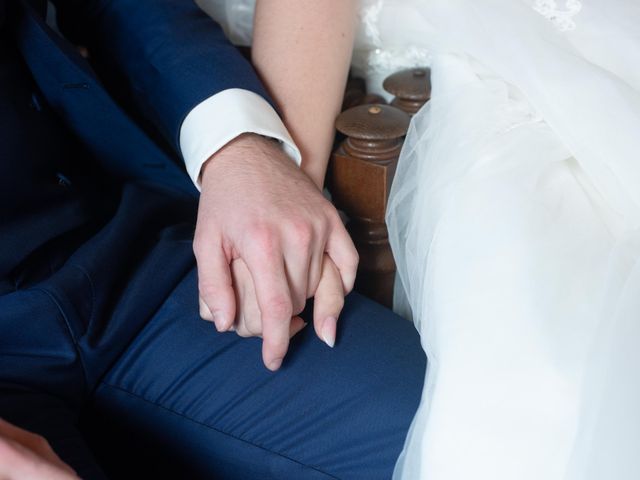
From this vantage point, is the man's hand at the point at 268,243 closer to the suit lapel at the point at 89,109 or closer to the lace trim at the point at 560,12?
the suit lapel at the point at 89,109

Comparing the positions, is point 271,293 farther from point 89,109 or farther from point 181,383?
point 89,109

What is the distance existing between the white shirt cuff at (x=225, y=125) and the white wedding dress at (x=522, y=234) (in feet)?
0.45

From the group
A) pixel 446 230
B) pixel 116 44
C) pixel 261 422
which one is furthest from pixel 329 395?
pixel 116 44

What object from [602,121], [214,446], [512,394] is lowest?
[214,446]

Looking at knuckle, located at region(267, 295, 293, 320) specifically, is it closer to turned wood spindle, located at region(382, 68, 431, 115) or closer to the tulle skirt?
the tulle skirt

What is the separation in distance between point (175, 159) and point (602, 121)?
50 cm

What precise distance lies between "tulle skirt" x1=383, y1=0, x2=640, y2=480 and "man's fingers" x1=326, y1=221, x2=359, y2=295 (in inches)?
2.4

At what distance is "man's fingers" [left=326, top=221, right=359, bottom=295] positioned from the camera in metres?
0.69

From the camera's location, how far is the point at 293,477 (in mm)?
670

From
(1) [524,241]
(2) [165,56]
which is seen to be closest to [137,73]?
(2) [165,56]

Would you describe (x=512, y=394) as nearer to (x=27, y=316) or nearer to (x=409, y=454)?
(x=409, y=454)

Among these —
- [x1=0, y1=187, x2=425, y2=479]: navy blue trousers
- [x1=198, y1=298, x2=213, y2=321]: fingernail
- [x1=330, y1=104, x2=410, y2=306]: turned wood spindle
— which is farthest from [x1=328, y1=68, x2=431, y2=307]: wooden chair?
[x1=198, y1=298, x2=213, y2=321]: fingernail

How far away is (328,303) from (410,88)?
29 centimetres

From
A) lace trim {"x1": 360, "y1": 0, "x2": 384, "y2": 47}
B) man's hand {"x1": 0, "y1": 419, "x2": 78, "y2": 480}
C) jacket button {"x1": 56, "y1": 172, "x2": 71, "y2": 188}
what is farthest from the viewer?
lace trim {"x1": 360, "y1": 0, "x2": 384, "y2": 47}
